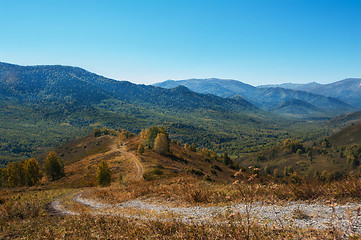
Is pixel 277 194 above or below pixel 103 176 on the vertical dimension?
above

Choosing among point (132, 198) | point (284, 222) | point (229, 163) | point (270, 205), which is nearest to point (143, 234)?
point (284, 222)

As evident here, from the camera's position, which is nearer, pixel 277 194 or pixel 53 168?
pixel 277 194

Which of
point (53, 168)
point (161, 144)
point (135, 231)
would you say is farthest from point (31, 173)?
point (135, 231)

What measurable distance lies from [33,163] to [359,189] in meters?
93.5

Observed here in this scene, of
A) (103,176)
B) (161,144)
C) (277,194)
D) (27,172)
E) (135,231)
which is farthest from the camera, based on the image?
(161,144)

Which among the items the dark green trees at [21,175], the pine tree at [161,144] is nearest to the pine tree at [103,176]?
the dark green trees at [21,175]

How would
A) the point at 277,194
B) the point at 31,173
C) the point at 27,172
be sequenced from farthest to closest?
the point at 31,173 → the point at 27,172 → the point at 277,194

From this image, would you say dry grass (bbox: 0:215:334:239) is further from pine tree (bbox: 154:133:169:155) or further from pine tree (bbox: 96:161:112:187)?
pine tree (bbox: 154:133:169:155)

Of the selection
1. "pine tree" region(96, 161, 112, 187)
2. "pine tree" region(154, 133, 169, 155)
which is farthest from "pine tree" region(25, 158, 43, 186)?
"pine tree" region(154, 133, 169, 155)

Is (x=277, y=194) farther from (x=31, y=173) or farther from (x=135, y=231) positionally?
(x=31, y=173)

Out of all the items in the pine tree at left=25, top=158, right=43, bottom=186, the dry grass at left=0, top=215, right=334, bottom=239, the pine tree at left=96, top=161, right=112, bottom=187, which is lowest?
the pine tree at left=25, top=158, right=43, bottom=186

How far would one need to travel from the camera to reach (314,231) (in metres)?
6.26

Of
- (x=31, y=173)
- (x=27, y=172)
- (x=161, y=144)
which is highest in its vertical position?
(x=161, y=144)

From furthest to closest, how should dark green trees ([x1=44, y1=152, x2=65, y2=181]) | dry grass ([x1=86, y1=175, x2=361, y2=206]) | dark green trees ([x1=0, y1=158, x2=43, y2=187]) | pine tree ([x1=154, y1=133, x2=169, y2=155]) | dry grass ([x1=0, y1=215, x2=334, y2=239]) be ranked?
pine tree ([x1=154, y1=133, x2=169, y2=155])
dark green trees ([x1=44, y1=152, x2=65, y2=181])
dark green trees ([x1=0, y1=158, x2=43, y2=187])
dry grass ([x1=86, y1=175, x2=361, y2=206])
dry grass ([x1=0, y1=215, x2=334, y2=239])
